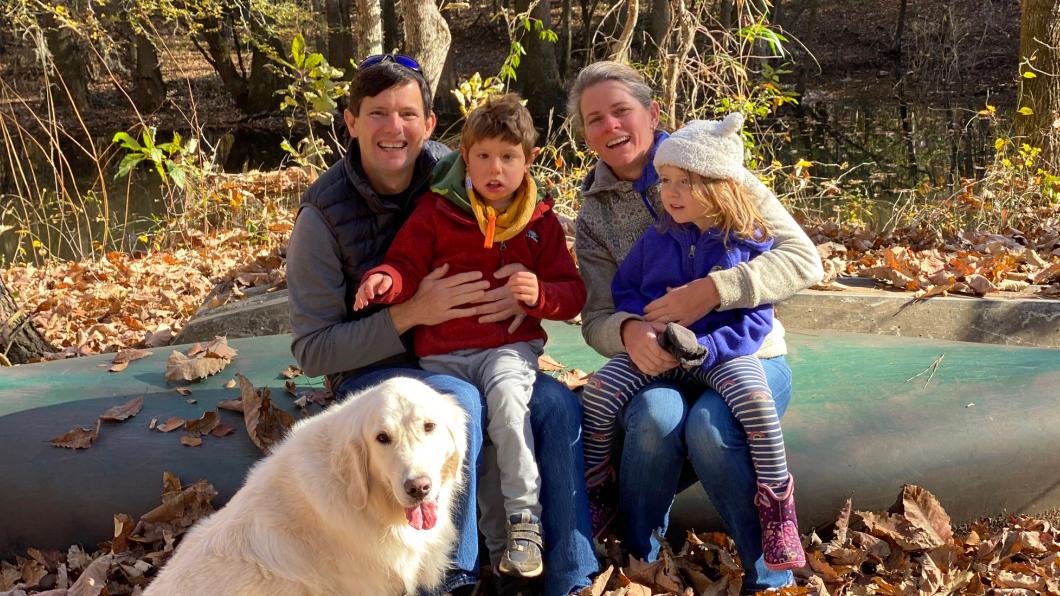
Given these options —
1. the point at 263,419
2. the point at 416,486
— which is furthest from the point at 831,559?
the point at 263,419

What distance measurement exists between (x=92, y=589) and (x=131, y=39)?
21.0m

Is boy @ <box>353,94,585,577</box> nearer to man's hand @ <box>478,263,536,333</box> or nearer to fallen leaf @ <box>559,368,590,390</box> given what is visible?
man's hand @ <box>478,263,536,333</box>

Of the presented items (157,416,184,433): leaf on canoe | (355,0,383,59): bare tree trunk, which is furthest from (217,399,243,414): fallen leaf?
(355,0,383,59): bare tree trunk

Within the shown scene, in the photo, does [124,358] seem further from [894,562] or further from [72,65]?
[72,65]

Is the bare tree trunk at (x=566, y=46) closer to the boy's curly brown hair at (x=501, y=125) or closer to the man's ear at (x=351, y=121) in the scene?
the man's ear at (x=351, y=121)

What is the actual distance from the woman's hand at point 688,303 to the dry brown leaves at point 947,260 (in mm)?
2331

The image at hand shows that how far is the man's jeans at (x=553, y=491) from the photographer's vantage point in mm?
3232

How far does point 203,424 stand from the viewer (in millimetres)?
4004

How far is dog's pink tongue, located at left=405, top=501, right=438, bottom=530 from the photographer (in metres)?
2.84

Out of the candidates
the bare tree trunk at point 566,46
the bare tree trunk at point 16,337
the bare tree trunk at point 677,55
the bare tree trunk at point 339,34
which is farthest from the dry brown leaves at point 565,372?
the bare tree trunk at point 339,34

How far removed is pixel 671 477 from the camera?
134 inches

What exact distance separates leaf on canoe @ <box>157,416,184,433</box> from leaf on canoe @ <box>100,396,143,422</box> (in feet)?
0.55

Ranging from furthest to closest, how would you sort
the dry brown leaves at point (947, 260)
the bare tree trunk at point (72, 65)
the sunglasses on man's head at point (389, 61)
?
1. the bare tree trunk at point (72, 65)
2. the dry brown leaves at point (947, 260)
3. the sunglasses on man's head at point (389, 61)

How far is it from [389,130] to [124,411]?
1.71 m
